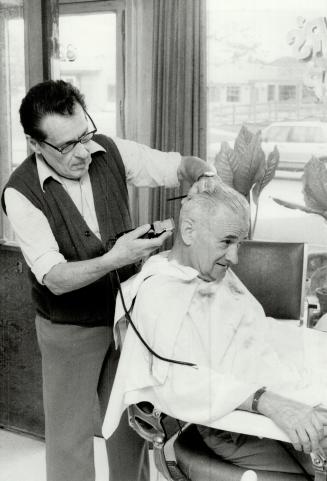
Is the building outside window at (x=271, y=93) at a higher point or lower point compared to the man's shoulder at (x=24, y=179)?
higher

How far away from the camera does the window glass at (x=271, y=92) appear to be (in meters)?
2.60

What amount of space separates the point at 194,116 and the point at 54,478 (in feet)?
5.76

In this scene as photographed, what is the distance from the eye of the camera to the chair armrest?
131 cm

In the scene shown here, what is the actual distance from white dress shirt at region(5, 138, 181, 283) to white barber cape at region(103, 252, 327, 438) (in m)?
0.23

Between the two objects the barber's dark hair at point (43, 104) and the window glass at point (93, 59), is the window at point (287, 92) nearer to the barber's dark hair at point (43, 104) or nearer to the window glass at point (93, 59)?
the window glass at point (93, 59)

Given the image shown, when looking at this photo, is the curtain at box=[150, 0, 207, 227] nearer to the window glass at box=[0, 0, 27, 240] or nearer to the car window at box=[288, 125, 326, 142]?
the car window at box=[288, 125, 326, 142]

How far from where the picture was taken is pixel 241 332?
1.67 metres

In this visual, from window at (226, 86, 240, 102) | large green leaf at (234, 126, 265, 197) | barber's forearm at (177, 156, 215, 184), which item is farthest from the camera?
window at (226, 86, 240, 102)

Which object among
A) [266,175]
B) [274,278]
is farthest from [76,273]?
[266,175]

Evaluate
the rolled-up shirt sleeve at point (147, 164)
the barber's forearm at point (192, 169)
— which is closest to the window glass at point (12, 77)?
the rolled-up shirt sleeve at point (147, 164)

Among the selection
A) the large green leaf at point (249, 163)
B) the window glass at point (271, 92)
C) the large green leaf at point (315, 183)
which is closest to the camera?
the window glass at point (271, 92)

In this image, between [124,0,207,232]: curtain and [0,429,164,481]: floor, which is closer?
[0,429,164,481]: floor

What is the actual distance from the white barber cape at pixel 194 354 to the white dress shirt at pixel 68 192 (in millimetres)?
228

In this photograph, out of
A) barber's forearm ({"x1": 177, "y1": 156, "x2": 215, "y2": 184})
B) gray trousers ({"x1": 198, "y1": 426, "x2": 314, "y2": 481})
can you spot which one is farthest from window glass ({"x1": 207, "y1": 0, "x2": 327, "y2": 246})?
gray trousers ({"x1": 198, "y1": 426, "x2": 314, "y2": 481})
